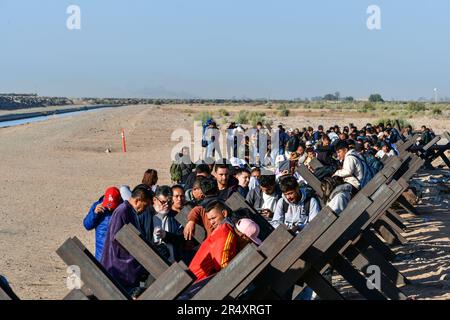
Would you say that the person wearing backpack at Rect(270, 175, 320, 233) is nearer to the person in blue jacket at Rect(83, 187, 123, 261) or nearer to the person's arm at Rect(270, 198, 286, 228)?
the person's arm at Rect(270, 198, 286, 228)

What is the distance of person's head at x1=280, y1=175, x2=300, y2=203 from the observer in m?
7.65

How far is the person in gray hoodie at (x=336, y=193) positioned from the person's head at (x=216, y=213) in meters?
1.46

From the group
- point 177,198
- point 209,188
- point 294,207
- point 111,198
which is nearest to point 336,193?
point 294,207

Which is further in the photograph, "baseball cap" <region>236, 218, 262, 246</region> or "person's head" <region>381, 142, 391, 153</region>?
"person's head" <region>381, 142, 391, 153</region>

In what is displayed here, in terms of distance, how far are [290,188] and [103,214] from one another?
1.82m

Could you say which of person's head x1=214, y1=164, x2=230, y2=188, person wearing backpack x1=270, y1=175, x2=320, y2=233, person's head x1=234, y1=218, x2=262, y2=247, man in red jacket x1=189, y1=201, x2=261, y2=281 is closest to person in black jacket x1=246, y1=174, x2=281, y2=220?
person's head x1=214, y1=164, x2=230, y2=188

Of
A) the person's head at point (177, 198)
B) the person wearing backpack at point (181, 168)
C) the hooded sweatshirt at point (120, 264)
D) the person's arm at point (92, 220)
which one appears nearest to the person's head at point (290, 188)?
the person's head at point (177, 198)

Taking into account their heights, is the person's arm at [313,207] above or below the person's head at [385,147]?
above

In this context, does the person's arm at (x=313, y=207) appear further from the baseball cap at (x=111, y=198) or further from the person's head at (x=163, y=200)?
the baseball cap at (x=111, y=198)

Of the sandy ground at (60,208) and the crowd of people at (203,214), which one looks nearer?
the crowd of people at (203,214)

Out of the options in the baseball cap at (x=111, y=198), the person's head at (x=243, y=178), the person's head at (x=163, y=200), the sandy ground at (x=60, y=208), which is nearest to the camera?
the baseball cap at (x=111, y=198)

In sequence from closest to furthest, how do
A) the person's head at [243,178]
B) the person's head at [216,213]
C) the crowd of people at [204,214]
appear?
1. the crowd of people at [204,214]
2. the person's head at [216,213]
3. the person's head at [243,178]

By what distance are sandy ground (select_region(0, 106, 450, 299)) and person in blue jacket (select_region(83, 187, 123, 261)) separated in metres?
1.93

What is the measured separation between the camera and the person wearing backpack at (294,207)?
25.2ft
